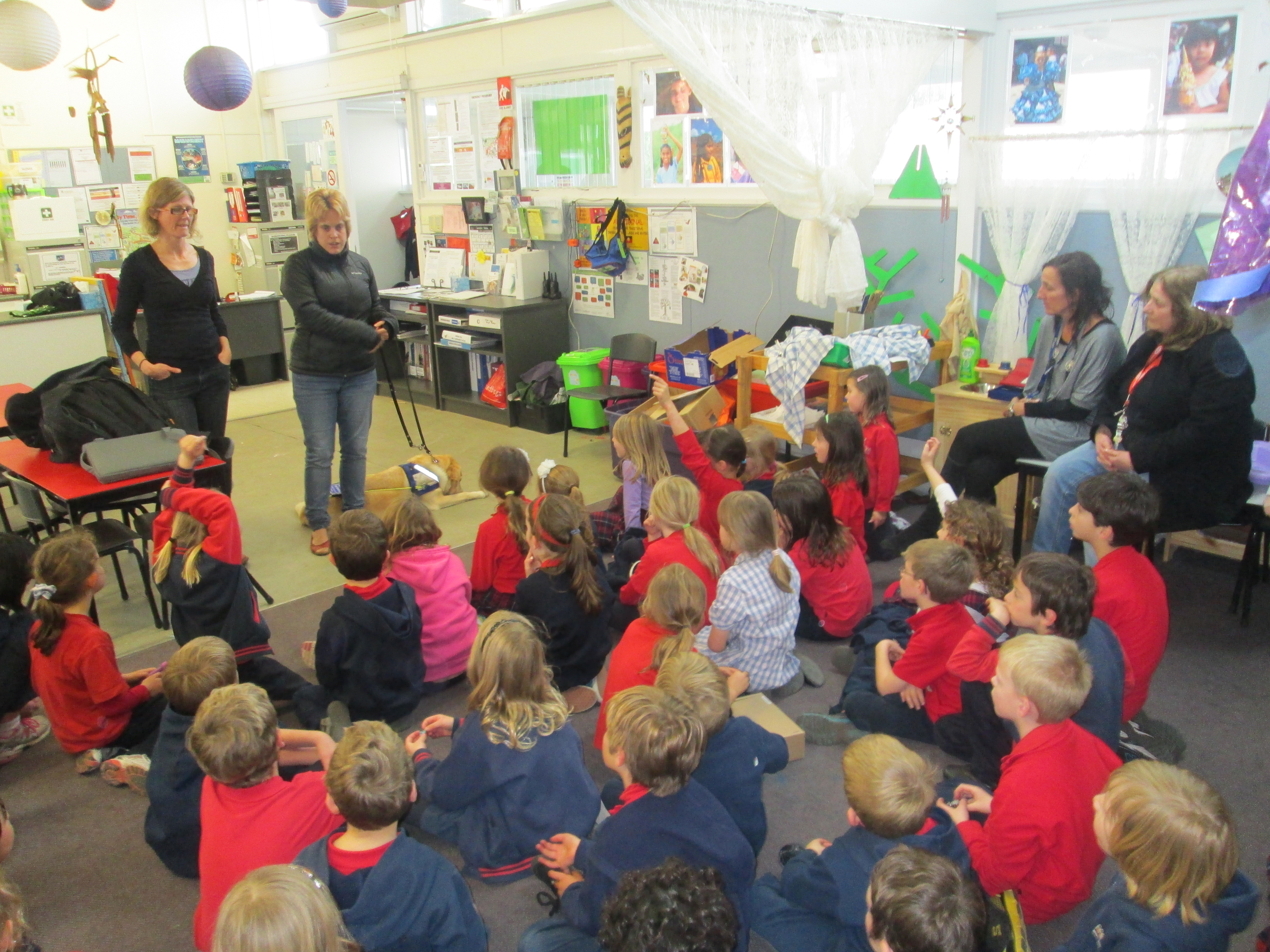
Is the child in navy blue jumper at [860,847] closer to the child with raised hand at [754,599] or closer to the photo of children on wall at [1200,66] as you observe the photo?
the child with raised hand at [754,599]

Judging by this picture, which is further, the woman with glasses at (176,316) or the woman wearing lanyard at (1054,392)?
the woman with glasses at (176,316)

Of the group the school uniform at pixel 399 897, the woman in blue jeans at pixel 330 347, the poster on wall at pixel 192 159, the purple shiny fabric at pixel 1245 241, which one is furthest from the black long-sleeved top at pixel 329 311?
the poster on wall at pixel 192 159

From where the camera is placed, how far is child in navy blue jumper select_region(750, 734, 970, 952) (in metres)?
1.77

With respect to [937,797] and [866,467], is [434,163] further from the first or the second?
[937,797]

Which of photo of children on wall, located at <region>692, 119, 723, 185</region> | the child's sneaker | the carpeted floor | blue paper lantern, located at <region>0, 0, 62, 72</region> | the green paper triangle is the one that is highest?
blue paper lantern, located at <region>0, 0, 62, 72</region>

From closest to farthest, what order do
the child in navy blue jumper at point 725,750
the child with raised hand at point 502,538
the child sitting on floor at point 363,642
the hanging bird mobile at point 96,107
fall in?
the child in navy blue jumper at point 725,750
the child sitting on floor at point 363,642
the child with raised hand at point 502,538
the hanging bird mobile at point 96,107

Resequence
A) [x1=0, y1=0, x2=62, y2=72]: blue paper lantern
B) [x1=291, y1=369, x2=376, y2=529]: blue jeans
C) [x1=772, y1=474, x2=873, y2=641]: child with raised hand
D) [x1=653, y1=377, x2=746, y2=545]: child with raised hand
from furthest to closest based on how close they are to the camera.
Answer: [x1=0, y1=0, x2=62, y2=72]: blue paper lantern
[x1=291, y1=369, x2=376, y2=529]: blue jeans
[x1=653, y1=377, x2=746, y2=545]: child with raised hand
[x1=772, y1=474, x2=873, y2=641]: child with raised hand

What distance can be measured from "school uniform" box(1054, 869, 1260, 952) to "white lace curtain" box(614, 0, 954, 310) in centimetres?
289

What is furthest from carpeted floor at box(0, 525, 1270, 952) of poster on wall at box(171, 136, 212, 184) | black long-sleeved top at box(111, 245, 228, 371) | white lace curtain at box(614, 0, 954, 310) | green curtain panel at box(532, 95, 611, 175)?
poster on wall at box(171, 136, 212, 184)

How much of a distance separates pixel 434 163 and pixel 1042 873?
6.74 meters

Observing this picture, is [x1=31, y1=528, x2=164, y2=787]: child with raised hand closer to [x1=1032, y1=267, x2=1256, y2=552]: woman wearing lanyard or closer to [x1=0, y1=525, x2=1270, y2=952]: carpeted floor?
[x1=0, y1=525, x2=1270, y2=952]: carpeted floor

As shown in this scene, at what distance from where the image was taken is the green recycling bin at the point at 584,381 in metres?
6.11

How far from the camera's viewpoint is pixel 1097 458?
3.46 metres

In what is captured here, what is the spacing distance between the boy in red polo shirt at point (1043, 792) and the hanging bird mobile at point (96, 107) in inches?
275
